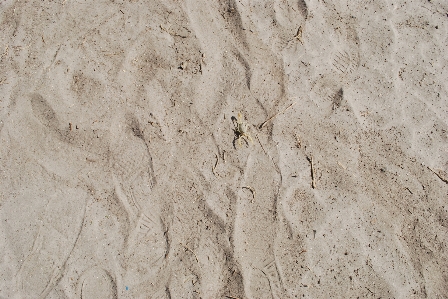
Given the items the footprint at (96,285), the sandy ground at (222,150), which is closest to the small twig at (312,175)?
the sandy ground at (222,150)

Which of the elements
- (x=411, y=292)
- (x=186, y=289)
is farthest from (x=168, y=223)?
(x=411, y=292)

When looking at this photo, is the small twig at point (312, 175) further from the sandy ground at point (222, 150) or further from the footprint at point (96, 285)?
the footprint at point (96, 285)

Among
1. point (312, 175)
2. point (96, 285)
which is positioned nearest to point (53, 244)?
point (96, 285)

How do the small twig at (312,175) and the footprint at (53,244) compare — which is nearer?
the footprint at (53,244)

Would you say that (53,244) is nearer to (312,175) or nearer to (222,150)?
(222,150)

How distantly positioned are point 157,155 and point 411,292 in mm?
1682

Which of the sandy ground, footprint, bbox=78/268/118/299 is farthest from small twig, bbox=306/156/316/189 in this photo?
footprint, bbox=78/268/118/299

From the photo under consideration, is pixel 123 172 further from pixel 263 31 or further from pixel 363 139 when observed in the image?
pixel 363 139

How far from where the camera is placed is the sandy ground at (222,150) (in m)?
2.38

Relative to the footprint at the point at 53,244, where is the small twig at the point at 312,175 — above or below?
above

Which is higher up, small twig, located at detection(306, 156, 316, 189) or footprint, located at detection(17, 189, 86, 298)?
small twig, located at detection(306, 156, 316, 189)

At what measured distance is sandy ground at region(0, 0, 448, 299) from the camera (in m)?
2.38

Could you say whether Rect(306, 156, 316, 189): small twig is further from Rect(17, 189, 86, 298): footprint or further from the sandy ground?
Rect(17, 189, 86, 298): footprint

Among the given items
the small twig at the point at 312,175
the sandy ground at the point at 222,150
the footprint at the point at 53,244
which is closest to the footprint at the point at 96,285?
the sandy ground at the point at 222,150
